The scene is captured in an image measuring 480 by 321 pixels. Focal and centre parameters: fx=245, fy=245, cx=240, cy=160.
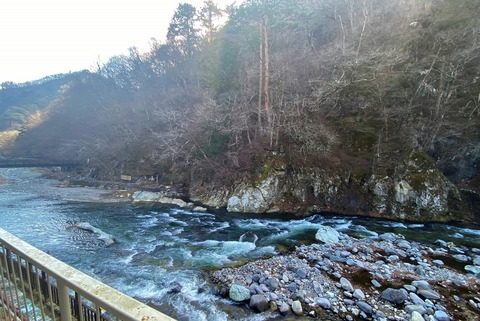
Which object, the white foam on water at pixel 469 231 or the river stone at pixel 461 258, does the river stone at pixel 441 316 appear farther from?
the white foam on water at pixel 469 231

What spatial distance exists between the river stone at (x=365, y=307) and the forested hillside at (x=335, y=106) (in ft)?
29.2

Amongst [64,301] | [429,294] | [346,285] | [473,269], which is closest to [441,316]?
[429,294]

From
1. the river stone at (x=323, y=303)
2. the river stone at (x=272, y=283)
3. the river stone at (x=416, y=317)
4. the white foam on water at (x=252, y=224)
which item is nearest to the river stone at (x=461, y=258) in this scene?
the river stone at (x=416, y=317)

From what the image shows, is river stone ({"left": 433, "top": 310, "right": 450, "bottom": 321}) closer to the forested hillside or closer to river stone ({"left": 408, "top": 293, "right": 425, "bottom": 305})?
river stone ({"left": 408, "top": 293, "right": 425, "bottom": 305})

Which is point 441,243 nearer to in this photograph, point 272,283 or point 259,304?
point 272,283

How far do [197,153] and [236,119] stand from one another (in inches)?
177

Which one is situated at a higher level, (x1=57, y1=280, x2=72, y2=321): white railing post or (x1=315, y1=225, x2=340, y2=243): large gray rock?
(x1=57, y1=280, x2=72, y2=321): white railing post

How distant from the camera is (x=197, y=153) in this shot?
794 inches

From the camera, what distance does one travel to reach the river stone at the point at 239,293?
21.6 ft

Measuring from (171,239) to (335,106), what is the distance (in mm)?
14607

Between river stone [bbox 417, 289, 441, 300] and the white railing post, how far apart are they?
8235 mm

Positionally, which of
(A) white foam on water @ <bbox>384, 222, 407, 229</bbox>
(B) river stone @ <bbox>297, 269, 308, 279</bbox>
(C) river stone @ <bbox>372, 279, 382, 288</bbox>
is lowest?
(A) white foam on water @ <bbox>384, 222, 407, 229</bbox>

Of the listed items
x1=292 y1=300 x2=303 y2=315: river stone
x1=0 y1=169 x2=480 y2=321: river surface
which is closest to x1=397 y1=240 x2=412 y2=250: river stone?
x1=0 y1=169 x2=480 y2=321: river surface

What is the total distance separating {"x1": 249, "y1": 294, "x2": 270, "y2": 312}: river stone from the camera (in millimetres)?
6246
